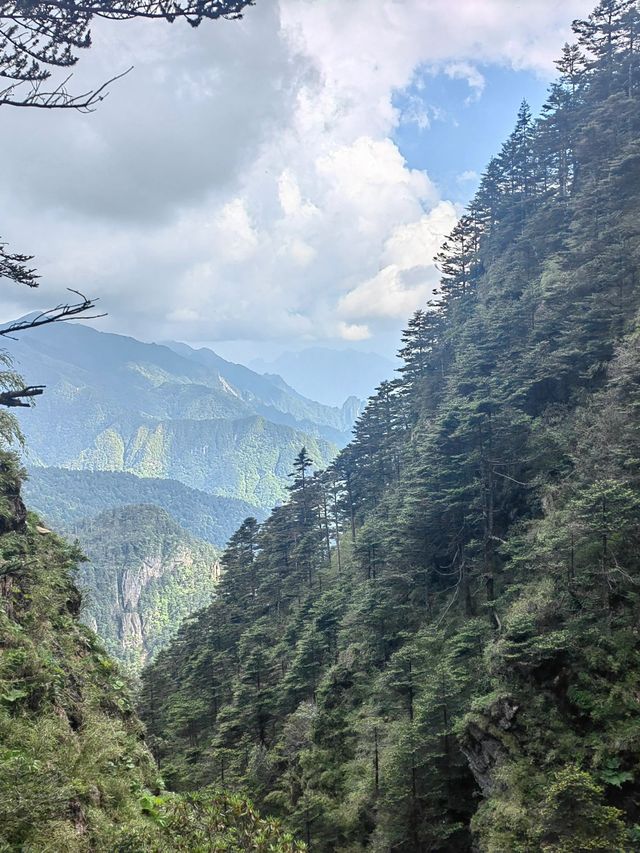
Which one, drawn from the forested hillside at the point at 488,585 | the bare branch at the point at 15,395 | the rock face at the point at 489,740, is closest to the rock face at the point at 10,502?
the bare branch at the point at 15,395

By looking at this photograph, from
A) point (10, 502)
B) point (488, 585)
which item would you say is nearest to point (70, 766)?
point (10, 502)

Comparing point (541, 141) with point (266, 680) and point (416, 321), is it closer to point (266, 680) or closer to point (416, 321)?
point (416, 321)

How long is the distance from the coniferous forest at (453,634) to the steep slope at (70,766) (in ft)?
0.27

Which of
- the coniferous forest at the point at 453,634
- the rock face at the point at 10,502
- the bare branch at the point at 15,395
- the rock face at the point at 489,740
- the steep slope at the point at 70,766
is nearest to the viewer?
the bare branch at the point at 15,395

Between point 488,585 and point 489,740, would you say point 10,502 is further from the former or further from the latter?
point 488,585

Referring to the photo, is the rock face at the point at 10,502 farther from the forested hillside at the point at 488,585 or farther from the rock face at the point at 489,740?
the rock face at the point at 489,740

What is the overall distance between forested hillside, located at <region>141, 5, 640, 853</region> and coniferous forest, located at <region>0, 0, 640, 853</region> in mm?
127

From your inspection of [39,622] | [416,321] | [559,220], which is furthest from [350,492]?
[39,622]

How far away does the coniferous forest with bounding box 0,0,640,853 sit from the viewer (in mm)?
11445

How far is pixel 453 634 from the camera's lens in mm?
24547

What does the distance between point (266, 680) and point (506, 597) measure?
20.5m

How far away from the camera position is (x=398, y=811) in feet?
61.2

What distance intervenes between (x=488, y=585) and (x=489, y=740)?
879 cm

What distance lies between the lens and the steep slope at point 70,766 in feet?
22.7
